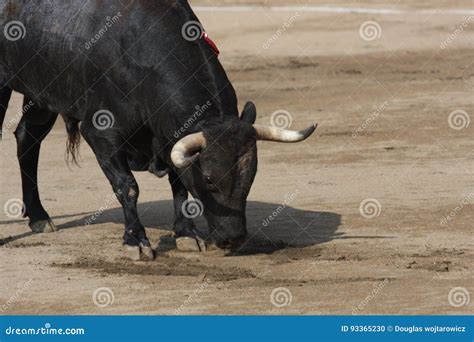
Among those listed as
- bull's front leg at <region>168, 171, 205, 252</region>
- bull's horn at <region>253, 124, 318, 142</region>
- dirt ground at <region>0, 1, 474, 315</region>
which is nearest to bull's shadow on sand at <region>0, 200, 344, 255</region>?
dirt ground at <region>0, 1, 474, 315</region>

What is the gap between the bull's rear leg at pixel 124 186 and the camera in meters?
14.7

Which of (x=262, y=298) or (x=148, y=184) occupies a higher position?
(x=262, y=298)

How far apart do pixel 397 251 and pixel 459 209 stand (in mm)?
2091

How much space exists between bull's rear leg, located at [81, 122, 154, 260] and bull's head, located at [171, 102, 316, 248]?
1.00 metres

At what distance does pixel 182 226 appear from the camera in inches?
601

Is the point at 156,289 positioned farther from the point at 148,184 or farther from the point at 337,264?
the point at 148,184

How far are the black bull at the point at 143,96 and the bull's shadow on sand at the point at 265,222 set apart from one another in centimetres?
77

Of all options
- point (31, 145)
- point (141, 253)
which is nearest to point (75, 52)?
→ point (31, 145)

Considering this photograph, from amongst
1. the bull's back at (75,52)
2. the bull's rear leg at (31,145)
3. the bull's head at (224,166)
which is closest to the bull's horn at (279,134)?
the bull's head at (224,166)

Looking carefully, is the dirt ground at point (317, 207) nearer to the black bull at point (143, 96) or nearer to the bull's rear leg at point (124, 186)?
the bull's rear leg at point (124, 186)

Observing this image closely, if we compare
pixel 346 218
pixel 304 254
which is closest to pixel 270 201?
pixel 346 218

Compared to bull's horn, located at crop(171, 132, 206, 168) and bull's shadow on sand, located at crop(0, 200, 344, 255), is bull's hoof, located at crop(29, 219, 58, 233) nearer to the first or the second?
bull's shadow on sand, located at crop(0, 200, 344, 255)

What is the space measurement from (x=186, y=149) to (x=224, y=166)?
0.41m

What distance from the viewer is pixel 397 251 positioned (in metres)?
14.6
